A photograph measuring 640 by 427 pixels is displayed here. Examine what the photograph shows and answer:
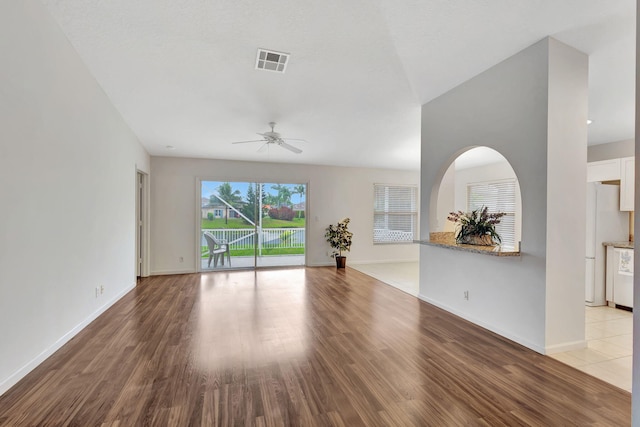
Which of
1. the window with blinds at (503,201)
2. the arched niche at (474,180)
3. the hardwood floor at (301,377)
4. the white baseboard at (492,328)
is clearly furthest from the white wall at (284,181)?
the white baseboard at (492,328)

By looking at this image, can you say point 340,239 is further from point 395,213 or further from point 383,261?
point 395,213

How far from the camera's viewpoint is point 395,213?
816cm

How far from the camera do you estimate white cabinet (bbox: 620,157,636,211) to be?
409 cm

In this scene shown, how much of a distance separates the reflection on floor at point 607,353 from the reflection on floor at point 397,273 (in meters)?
2.08

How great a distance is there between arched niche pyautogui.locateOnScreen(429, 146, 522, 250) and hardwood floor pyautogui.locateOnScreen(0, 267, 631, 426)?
2820mm

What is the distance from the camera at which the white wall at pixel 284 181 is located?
638cm

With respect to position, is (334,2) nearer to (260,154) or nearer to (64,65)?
(64,65)

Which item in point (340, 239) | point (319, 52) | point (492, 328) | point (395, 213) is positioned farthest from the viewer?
point (395, 213)

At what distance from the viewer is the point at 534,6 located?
95.7 inches

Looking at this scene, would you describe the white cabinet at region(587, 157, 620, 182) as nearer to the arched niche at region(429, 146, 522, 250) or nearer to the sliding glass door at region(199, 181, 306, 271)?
the arched niche at region(429, 146, 522, 250)

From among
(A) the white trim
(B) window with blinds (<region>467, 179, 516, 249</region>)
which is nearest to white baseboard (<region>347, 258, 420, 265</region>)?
(A) the white trim

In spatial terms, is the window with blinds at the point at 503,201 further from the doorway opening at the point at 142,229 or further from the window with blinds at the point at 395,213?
the doorway opening at the point at 142,229

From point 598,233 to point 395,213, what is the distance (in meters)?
4.43

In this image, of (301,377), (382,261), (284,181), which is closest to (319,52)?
(301,377)
